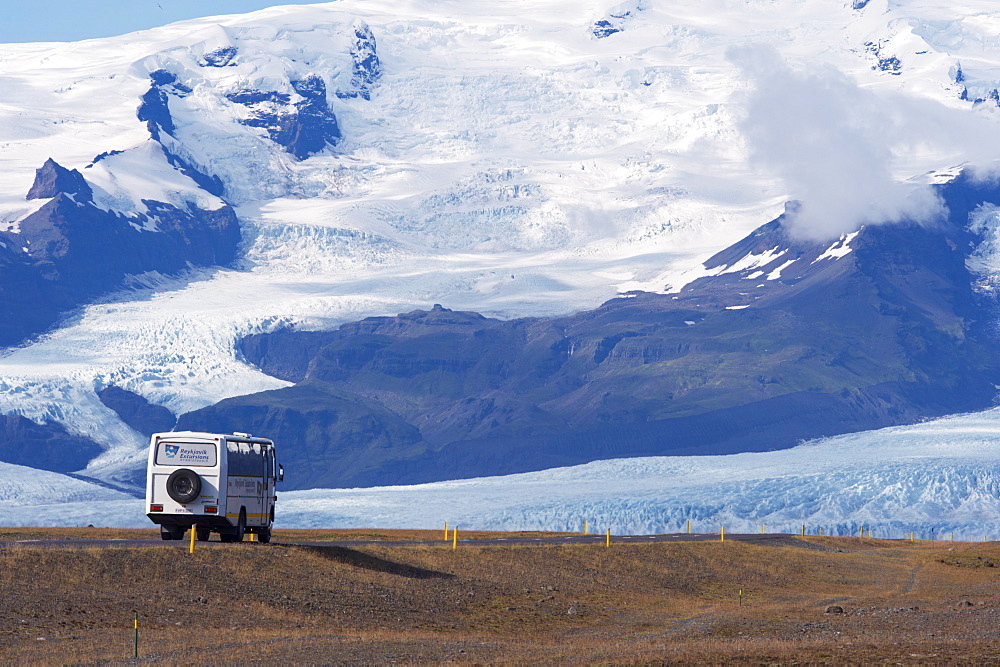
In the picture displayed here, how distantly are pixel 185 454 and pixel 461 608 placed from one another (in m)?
12.2

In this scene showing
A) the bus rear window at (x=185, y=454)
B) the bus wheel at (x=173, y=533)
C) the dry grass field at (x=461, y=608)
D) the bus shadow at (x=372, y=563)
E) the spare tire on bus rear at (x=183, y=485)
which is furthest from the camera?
the bus wheel at (x=173, y=533)

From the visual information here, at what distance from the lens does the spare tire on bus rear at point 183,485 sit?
167 ft

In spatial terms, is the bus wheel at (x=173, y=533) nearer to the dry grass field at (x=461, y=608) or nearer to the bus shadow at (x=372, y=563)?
the dry grass field at (x=461, y=608)

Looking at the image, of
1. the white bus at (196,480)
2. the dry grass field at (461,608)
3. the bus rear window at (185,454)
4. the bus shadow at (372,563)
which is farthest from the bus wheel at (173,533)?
the bus shadow at (372,563)

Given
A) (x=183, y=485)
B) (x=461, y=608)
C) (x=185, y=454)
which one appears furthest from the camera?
(x=185, y=454)

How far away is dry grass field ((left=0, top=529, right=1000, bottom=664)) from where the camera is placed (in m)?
35.3

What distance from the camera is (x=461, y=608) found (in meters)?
49.8

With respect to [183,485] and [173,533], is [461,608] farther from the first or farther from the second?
[173,533]

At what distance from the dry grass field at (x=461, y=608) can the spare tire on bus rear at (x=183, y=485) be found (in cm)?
205

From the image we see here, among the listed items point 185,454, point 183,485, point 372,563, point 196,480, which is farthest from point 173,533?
point 372,563

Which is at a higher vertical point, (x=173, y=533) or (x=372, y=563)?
(x=173, y=533)

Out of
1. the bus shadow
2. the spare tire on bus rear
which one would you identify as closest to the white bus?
the spare tire on bus rear

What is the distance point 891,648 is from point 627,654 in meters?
6.69

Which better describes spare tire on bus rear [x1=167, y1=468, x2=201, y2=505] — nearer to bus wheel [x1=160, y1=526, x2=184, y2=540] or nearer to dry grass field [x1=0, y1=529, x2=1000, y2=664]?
dry grass field [x1=0, y1=529, x2=1000, y2=664]
